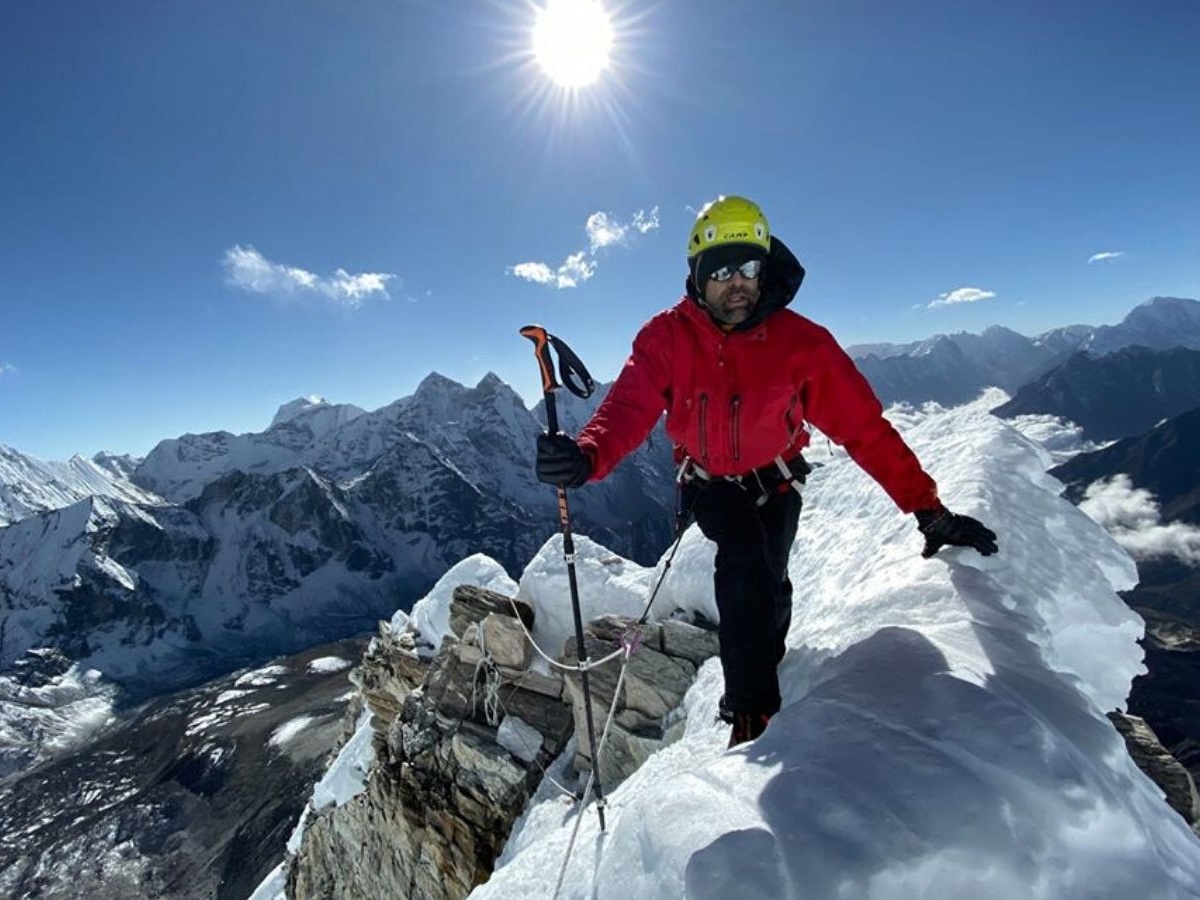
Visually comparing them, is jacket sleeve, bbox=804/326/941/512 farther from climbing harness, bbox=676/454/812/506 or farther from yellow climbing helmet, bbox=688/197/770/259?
yellow climbing helmet, bbox=688/197/770/259

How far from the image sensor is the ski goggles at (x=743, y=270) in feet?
18.6

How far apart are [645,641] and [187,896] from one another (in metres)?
138

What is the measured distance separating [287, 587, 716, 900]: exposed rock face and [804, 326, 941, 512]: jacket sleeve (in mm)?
6065

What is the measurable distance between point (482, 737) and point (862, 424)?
455 inches

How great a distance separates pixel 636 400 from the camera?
597 centimetres

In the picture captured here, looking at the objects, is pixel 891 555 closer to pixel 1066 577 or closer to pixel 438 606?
pixel 1066 577

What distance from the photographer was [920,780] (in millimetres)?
3016

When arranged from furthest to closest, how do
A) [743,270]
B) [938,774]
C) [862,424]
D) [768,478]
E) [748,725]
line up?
1. [768,478]
2. [862,424]
3. [743,270]
4. [748,725]
5. [938,774]

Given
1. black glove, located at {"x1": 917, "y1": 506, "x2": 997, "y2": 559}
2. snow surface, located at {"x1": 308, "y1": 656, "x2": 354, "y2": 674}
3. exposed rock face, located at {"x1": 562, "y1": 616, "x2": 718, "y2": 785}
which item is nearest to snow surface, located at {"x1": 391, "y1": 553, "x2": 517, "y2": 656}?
exposed rock face, located at {"x1": 562, "y1": 616, "x2": 718, "y2": 785}

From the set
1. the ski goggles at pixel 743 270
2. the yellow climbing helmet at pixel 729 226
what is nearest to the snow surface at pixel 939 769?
the ski goggles at pixel 743 270

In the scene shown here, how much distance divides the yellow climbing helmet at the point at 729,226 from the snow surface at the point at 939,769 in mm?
3418

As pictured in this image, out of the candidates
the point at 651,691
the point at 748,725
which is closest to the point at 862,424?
the point at 748,725

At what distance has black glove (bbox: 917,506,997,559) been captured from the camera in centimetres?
568

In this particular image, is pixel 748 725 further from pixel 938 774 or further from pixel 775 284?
pixel 775 284
